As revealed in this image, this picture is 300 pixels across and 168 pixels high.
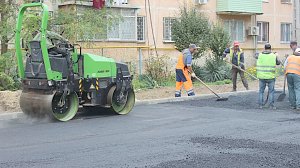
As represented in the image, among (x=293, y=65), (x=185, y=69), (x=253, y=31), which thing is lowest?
(x=185, y=69)

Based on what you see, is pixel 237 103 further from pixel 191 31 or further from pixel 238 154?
pixel 191 31

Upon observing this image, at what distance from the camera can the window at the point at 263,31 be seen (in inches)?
1254

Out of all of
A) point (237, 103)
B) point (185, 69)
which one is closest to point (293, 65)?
point (237, 103)

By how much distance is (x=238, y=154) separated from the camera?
24.4ft

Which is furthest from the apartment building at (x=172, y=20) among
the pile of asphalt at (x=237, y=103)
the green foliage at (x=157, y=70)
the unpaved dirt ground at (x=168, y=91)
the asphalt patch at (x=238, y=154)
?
the asphalt patch at (x=238, y=154)

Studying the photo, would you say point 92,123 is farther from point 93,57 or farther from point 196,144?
point 196,144

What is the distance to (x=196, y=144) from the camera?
8.30 m

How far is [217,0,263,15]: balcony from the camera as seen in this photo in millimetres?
28172

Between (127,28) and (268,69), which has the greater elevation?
(127,28)

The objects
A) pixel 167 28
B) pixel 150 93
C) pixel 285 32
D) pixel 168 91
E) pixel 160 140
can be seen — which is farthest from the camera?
pixel 285 32

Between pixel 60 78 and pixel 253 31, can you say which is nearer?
pixel 60 78

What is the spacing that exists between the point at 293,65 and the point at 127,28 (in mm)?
11297

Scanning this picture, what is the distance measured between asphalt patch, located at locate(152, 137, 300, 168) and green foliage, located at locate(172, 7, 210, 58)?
1314 cm

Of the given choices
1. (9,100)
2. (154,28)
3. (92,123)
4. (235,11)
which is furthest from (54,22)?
(235,11)
